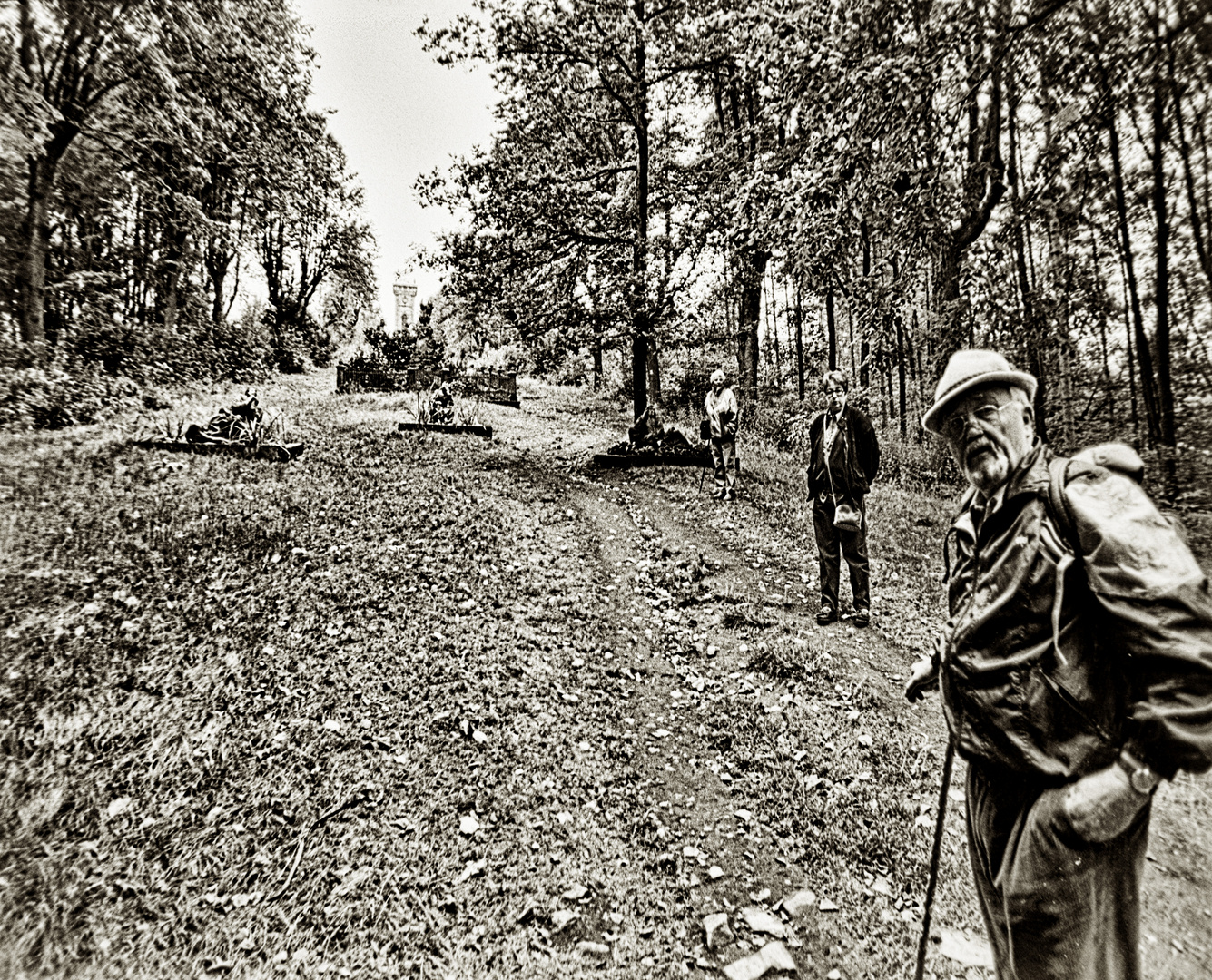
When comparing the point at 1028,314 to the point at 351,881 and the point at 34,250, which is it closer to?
the point at 351,881

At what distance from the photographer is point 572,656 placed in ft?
20.7

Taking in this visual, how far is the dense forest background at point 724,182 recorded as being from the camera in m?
5.41

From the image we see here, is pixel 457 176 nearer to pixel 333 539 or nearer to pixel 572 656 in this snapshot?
pixel 333 539

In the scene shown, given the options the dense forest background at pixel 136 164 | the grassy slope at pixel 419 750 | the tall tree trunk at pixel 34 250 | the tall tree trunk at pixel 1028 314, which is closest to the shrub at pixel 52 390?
the dense forest background at pixel 136 164

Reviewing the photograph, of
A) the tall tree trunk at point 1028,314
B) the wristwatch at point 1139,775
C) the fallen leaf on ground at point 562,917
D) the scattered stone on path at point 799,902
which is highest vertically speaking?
the tall tree trunk at point 1028,314

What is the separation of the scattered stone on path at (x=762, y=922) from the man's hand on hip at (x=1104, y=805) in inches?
93.7

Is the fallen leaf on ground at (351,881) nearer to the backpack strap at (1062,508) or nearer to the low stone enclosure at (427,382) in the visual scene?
the backpack strap at (1062,508)

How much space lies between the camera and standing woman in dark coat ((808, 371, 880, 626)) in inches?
269

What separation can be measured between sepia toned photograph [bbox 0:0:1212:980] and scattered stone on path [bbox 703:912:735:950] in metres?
0.04

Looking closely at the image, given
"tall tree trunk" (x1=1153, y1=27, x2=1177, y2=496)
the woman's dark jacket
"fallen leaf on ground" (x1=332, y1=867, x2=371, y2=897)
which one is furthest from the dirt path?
"tall tree trunk" (x1=1153, y1=27, x2=1177, y2=496)

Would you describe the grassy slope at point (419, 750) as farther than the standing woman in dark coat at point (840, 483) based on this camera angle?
No

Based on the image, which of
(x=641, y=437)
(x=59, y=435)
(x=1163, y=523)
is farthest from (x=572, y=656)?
(x=59, y=435)

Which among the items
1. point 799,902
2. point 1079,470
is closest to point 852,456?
point 799,902

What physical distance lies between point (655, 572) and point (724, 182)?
9.86 metres
